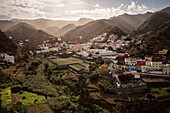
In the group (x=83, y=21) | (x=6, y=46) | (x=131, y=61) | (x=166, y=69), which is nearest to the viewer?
(x=166, y=69)

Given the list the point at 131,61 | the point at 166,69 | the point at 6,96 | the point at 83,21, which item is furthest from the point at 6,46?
the point at 83,21

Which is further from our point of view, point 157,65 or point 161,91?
point 157,65

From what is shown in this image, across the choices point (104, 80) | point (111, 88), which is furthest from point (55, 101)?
point (104, 80)

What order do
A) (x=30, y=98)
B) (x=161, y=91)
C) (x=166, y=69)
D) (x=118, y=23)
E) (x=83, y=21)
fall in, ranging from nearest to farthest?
(x=30, y=98) → (x=161, y=91) → (x=166, y=69) → (x=118, y=23) → (x=83, y=21)

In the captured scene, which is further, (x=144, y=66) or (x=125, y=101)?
(x=144, y=66)

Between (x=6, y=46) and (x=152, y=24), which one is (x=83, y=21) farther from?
(x=6, y=46)

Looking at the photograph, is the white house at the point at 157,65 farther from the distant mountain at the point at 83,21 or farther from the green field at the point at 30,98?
the distant mountain at the point at 83,21

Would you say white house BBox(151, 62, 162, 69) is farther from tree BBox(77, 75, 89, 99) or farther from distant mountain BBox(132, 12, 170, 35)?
distant mountain BBox(132, 12, 170, 35)

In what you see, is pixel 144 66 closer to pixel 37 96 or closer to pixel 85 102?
pixel 85 102
